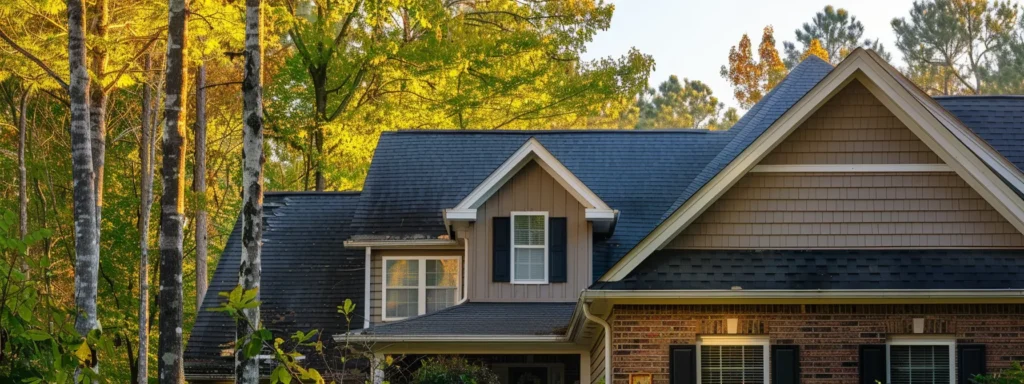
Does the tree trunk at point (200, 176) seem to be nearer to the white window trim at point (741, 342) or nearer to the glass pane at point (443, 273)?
the glass pane at point (443, 273)

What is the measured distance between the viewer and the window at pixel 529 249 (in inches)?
841

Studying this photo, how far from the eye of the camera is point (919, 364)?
16328mm

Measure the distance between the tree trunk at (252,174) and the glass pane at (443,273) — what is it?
6909mm

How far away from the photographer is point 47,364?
6.62 metres

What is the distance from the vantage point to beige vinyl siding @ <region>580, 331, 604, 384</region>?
18.2 meters

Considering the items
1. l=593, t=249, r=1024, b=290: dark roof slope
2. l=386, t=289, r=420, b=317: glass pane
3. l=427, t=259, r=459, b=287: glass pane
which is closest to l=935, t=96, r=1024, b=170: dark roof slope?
l=593, t=249, r=1024, b=290: dark roof slope

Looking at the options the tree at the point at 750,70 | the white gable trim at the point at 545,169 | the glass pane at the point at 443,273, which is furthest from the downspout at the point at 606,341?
the tree at the point at 750,70

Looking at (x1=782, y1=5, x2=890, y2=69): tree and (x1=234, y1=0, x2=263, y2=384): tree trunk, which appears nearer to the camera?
(x1=234, y1=0, x2=263, y2=384): tree trunk

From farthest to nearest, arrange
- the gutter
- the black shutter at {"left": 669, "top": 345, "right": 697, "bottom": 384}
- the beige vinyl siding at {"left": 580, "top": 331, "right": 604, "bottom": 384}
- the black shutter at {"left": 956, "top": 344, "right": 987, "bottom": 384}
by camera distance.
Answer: the beige vinyl siding at {"left": 580, "top": 331, "right": 604, "bottom": 384}, the black shutter at {"left": 669, "top": 345, "right": 697, "bottom": 384}, the black shutter at {"left": 956, "top": 344, "right": 987, "bottom": 384}, the gutter

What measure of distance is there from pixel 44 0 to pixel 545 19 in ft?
50.3

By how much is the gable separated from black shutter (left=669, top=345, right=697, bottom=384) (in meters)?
1.28

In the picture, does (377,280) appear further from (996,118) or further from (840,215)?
(996,118)

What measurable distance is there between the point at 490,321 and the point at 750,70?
35672 millimetres

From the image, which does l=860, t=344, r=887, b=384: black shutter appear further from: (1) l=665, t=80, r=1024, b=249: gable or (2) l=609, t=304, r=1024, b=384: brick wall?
(1) l=665, t=80, r=1024, b=249: gable
